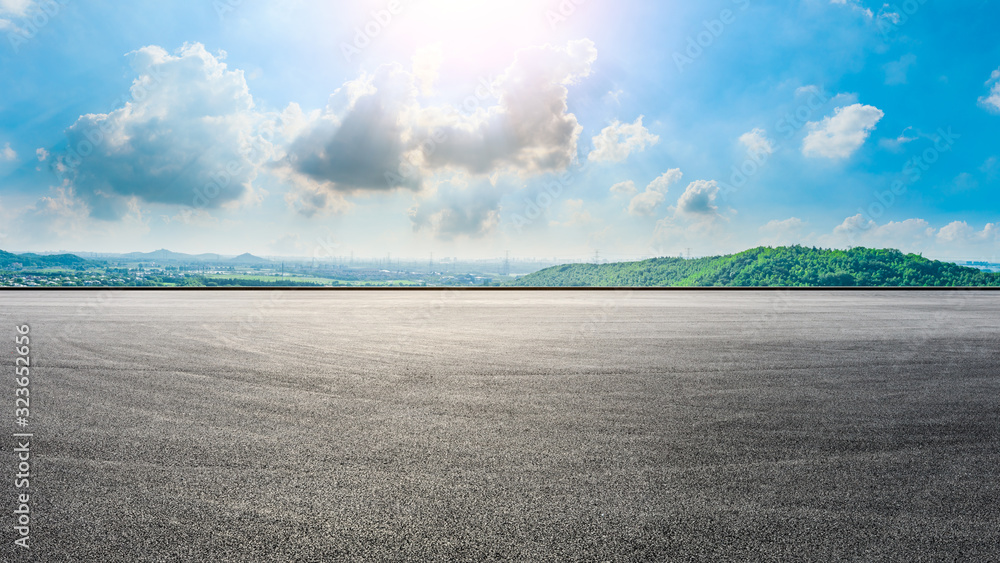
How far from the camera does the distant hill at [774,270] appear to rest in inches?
1975

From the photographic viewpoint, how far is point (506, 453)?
4168 millimetres

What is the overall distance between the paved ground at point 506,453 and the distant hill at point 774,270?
3937 centimetres

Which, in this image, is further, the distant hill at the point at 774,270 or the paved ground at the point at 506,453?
the distant hill at the point at 774,270

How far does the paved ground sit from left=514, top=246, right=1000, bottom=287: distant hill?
129 ft

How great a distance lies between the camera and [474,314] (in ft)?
49.8

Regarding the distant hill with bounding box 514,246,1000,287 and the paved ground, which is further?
the distant hill with bounding box 514,246,1000,287

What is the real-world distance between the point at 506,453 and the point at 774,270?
60392mm

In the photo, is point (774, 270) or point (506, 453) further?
point (774, 270)

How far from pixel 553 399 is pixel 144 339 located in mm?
8587

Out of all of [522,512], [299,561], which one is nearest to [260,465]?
[299,561]

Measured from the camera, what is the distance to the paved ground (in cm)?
291

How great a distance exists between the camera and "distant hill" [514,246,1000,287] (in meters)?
50.2

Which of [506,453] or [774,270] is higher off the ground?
[774,270]

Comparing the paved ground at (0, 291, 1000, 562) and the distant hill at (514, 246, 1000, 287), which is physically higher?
the distant hill at (514, 246, 1000, 287)
